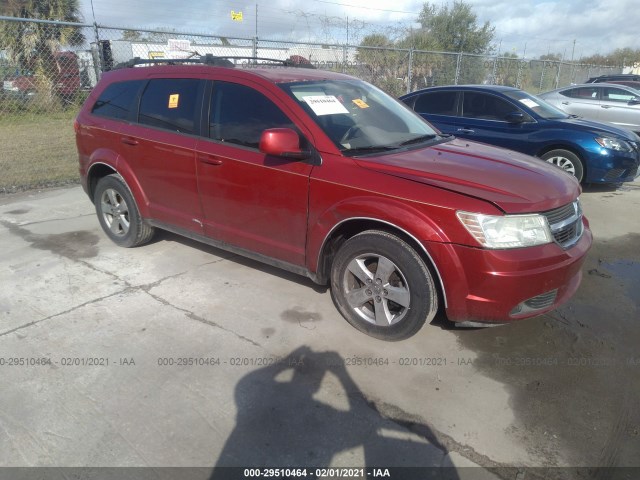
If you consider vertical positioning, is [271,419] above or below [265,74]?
below

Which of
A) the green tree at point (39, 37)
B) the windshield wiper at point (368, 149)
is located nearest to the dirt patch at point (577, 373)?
the windshield wiper at point (368, 149)

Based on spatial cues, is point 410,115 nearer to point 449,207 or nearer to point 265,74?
point 265,74

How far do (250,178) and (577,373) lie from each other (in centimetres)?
264

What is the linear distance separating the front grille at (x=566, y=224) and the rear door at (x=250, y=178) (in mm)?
1634

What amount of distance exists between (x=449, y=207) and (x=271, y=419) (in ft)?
5.23

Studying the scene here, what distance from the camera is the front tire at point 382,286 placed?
305cm

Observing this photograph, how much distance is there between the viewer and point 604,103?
11.9m

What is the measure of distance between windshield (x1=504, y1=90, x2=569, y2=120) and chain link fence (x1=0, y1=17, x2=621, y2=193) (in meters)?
3.70

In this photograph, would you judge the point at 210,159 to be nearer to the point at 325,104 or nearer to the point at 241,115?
the point at 241,115

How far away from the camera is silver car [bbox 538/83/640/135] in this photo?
11.8 m

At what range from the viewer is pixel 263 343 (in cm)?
332

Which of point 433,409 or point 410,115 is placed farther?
point 410,115

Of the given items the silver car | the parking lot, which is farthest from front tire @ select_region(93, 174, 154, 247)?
the silver car

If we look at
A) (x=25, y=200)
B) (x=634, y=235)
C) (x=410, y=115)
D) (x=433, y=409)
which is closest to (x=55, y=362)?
(x=433, y=409)
